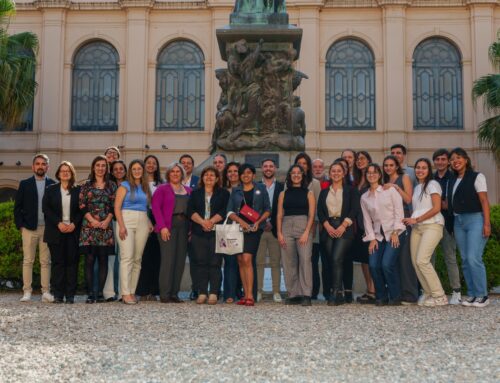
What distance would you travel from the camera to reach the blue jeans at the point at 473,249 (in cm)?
730

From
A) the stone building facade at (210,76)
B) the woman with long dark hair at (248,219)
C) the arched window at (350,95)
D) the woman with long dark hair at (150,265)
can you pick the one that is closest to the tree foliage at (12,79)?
the stone building facade at (210,76)

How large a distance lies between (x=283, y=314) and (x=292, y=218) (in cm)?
137

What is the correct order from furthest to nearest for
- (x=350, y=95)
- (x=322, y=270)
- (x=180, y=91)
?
(x=180, y=91) < (x=350, y=95) < (x=322, y=270)

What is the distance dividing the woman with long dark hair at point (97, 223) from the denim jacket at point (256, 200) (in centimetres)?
147

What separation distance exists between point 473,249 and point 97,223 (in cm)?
442

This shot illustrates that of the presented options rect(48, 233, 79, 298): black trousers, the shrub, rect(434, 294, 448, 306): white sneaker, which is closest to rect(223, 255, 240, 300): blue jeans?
rect(48, 233, 79, 298): black trousers

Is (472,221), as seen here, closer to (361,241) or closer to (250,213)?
(361,241)

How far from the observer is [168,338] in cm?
521

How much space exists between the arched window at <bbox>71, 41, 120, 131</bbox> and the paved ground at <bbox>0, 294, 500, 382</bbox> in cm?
2033

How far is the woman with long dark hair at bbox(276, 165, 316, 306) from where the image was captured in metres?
7.48

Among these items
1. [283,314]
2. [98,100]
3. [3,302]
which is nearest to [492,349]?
[283,314]

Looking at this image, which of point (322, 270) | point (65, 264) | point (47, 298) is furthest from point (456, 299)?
point (47, 298)

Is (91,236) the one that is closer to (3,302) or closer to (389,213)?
(3,302)

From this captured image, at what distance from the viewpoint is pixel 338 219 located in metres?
7.49
